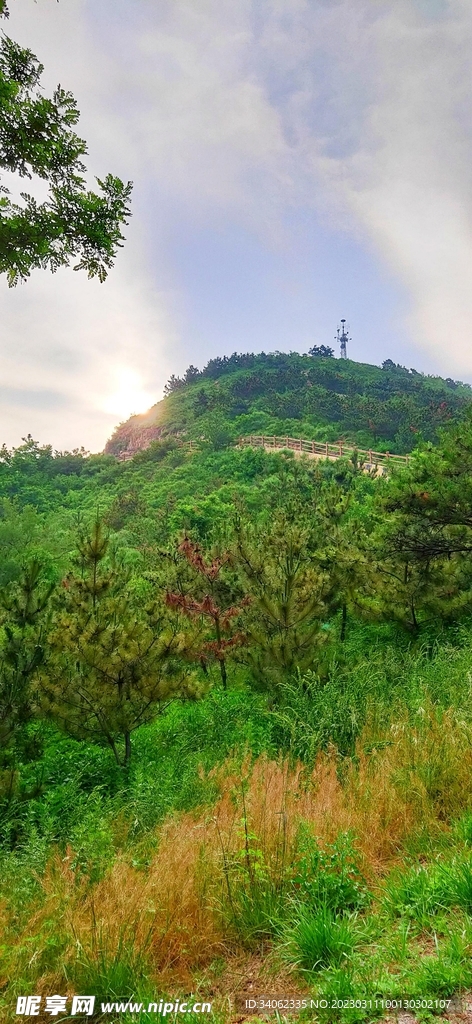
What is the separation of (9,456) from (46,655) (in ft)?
175

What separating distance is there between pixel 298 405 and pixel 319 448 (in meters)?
15.4

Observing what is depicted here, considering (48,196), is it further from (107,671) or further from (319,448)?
(319,448)

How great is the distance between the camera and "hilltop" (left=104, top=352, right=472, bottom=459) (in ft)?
136

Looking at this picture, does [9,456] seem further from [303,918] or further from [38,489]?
[303,918]

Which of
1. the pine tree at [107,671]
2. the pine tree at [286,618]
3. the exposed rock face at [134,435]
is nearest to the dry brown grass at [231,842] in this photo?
the pine tree at [107,671]

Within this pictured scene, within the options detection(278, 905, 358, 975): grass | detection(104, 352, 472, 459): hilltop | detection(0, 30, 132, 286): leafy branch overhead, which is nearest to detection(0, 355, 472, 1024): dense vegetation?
detection(278, 905, 358, 975): grass

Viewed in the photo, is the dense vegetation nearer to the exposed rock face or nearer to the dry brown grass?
the dry brown grass

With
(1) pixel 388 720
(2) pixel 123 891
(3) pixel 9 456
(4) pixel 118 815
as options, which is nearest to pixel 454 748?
(1) pixel 388 720

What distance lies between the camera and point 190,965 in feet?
7.67

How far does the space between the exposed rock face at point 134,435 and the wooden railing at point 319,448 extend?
2087 centimetres

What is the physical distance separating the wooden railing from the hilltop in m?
1.98

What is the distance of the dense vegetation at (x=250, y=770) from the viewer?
7.38ft

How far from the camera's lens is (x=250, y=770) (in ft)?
15.3

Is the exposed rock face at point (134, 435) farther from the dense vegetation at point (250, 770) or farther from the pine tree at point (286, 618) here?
the pine tree at point (286, 618)
